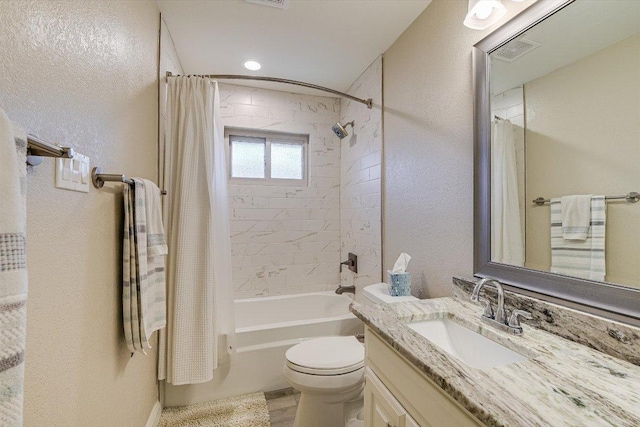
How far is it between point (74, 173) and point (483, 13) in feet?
5.49

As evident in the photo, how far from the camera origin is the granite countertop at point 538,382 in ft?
1.74

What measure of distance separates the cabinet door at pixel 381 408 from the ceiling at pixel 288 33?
195cm

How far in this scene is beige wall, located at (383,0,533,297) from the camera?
1359 mm

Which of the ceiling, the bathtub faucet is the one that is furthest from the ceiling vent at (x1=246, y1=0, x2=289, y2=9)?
the bathtub faucet

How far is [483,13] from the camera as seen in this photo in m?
1.17

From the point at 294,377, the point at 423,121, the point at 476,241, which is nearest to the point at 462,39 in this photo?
the point at 423,121

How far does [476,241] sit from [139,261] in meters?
1.48

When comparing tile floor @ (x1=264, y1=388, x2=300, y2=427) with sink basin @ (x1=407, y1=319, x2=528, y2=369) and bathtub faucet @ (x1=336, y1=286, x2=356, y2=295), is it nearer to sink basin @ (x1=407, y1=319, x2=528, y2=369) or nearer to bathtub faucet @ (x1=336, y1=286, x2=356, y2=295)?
bathtub faucet @ (x1=336, y1=286, x2=356, y2=295)

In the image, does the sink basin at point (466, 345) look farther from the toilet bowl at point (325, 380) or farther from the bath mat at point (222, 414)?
the bath mat at point (222, 414)

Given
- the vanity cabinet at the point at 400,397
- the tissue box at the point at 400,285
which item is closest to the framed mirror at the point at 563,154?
the tissue box at the point at 400,285

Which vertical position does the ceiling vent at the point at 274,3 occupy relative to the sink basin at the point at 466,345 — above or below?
above

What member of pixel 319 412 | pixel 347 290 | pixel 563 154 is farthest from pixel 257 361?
pixel 563 154

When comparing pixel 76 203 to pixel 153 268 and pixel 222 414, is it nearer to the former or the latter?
pixel 153 268

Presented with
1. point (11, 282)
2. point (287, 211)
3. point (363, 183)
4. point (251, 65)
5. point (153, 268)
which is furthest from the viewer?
point (287, 211)
